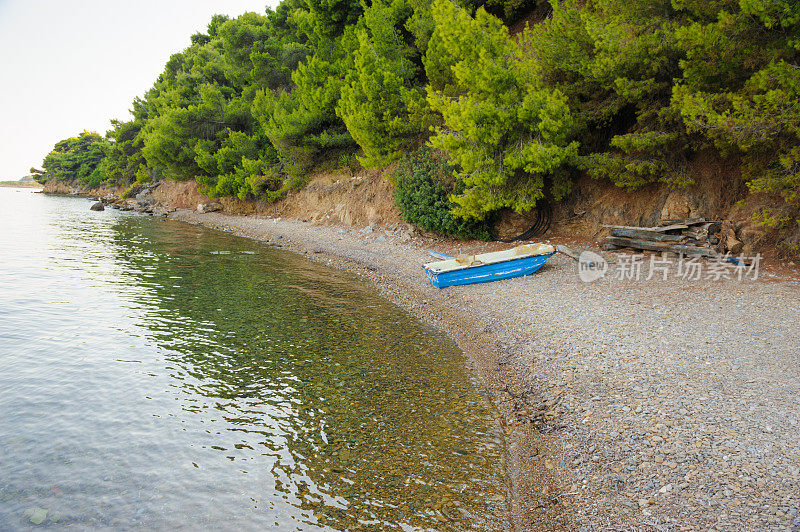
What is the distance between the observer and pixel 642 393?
668 cm

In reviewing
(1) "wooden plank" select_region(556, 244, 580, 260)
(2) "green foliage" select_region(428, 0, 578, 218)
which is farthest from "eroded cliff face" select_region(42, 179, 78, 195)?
(1) "wooden plank" select_region(556, 244, 580, 260)

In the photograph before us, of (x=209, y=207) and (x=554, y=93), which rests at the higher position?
(x=554, y=93)

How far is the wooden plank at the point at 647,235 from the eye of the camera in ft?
46.3

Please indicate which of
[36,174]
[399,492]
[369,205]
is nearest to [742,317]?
[399,492]

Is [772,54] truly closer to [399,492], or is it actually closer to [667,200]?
[667,200]

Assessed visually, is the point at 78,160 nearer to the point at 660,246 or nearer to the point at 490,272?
the point at 490,272

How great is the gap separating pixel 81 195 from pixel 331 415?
101140 mm

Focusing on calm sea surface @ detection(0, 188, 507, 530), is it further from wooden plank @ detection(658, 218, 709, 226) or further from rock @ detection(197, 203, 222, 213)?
rock @ detection(197, 203, 222, 213)

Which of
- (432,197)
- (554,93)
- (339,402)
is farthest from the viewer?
(432,197)

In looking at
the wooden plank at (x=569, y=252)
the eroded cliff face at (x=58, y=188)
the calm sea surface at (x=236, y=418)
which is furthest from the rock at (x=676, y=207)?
the eroded cliff face at (x=58, y=188)

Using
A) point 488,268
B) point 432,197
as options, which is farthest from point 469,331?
point 432,197

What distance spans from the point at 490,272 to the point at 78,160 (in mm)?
107172

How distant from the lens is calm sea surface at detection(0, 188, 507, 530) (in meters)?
5.00

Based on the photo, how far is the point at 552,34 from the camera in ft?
52.6
